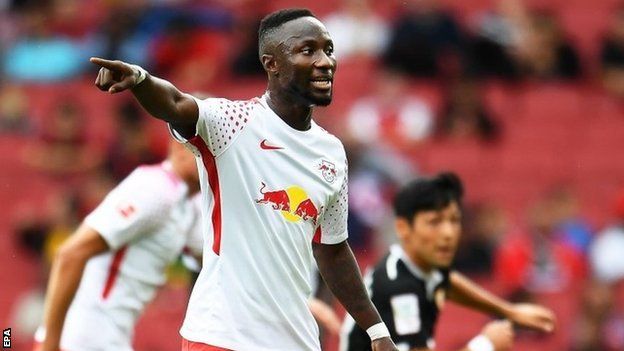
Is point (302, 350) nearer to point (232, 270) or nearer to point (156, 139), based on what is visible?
point (232, 270)

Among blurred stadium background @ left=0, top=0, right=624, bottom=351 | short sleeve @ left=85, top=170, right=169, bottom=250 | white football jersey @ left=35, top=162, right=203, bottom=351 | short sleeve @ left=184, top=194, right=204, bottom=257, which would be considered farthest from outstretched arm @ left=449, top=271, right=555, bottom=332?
blurred stadium background @ left=0, top=0, right=624, bottom=351

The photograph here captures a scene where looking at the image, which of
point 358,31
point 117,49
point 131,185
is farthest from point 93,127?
point 131,185

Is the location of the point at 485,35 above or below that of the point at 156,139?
above

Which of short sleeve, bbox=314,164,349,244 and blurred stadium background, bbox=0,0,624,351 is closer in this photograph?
short sleeve, bbox=314,164,349,244

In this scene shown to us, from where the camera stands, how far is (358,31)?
52.0ft

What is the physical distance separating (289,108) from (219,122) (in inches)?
15.0

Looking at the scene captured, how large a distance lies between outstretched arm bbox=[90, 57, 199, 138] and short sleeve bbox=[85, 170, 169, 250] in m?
1.86

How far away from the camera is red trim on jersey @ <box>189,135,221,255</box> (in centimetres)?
532

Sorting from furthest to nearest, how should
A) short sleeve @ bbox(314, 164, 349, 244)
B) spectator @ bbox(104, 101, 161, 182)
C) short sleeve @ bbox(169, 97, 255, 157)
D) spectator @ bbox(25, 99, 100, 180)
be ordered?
spectator @ bbox(25, 99, 100, 180), spectator @ bbox(104, 101, 161, 182), short sleeve @ bbox(314, 164, 349, 244), short sleeve @ bbox(169, 97, 255, 157)

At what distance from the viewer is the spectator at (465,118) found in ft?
47.6

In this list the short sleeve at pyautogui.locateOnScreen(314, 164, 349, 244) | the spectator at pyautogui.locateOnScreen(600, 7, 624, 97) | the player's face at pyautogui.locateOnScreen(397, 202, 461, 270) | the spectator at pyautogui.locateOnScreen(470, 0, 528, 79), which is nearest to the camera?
the short sleeve at pyautogui.locateOnScreen(314, 164, 349, 244)

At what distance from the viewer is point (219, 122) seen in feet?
17.3

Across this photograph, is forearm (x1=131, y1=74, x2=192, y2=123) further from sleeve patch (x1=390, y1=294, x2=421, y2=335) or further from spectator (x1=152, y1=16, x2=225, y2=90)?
spectator (x1=152, y1=16, x2=225, y2=90)

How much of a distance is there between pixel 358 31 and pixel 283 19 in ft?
34.0
